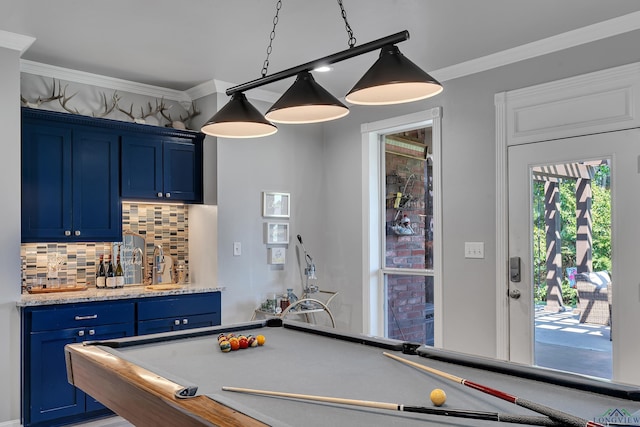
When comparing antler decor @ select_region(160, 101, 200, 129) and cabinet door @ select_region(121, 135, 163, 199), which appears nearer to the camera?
cabinet door @ select_region(121, 135, 163, 199)

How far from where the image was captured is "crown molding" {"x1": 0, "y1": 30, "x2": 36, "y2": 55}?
3.38 meters

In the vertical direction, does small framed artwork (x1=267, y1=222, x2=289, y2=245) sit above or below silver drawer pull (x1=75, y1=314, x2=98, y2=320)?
above

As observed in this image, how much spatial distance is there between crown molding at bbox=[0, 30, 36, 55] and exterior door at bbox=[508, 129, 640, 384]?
11.2ft

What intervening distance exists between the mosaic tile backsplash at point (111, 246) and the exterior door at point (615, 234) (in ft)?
9.43

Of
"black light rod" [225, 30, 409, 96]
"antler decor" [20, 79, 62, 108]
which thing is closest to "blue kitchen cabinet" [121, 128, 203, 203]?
"antler decor" [20, 79, 62, 108]

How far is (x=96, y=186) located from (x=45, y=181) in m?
0.36

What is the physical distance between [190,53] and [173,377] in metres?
2.60

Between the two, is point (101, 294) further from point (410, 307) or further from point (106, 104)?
point (410, 307)

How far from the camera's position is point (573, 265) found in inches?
136

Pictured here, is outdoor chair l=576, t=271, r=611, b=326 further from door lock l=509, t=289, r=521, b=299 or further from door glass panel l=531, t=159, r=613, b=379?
door lock l=509, t=289, r=521, b=299

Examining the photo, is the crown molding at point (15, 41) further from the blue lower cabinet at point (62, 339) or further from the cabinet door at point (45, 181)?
the blue lower cabinet at point (62, 339)

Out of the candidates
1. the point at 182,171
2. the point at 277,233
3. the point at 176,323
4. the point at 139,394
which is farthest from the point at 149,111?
the point at 139,394

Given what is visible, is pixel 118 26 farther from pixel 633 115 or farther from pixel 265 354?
pixel 633 115

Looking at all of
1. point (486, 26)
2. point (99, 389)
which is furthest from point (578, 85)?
point (99, 389)
